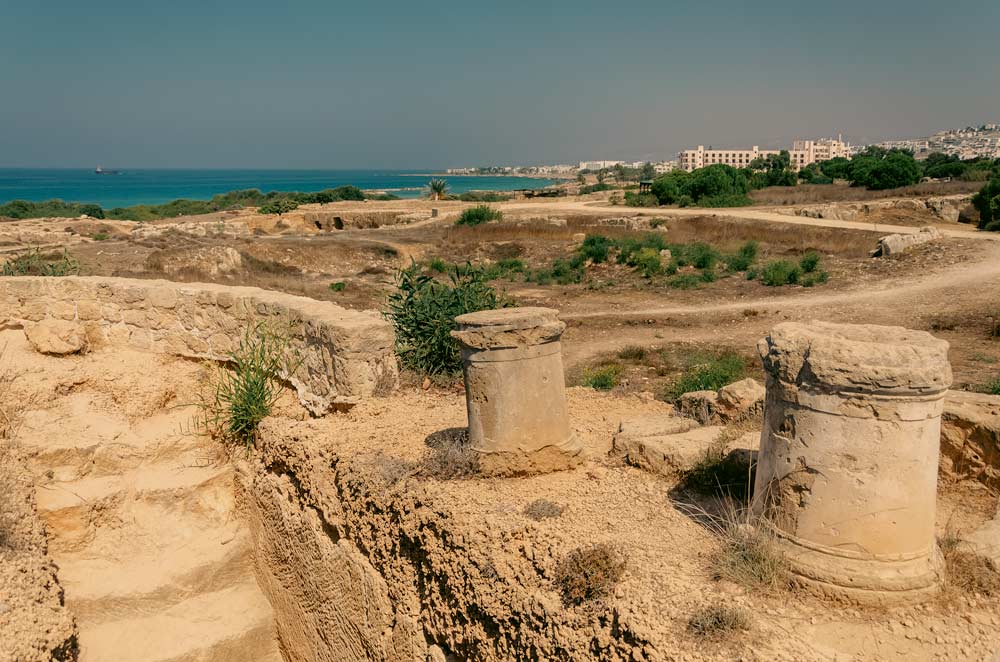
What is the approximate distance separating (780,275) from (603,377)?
30.1ft

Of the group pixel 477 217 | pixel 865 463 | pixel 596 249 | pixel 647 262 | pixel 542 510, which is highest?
pixel 865 463

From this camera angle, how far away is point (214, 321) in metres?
7.82

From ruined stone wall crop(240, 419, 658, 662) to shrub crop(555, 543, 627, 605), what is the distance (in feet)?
0.31

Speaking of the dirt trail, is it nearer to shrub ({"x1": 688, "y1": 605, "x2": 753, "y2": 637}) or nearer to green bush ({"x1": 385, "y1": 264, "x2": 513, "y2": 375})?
green bush ({"x1": 385, "y1": 264, "x2": 513, "y2": 375})

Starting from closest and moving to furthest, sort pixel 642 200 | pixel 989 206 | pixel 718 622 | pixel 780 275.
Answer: pixel 718 622 → pixel 780 275 → pixel 989 206 → pixel 642 200

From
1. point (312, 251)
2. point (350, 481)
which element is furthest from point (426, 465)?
point (312, 251)

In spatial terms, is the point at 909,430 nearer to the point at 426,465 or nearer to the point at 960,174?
the point at 426,465

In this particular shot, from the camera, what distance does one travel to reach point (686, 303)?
54.1ft

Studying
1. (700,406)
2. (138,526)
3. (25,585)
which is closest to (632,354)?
(700,406)

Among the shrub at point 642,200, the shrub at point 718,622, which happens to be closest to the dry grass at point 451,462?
the shrub at point 718,622

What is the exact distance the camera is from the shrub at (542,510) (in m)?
4.54

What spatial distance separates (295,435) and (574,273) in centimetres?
1486

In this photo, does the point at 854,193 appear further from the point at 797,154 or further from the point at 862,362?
the point at 797,154

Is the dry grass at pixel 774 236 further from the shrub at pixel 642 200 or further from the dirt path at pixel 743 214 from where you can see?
the shrub at pixel 642 200
